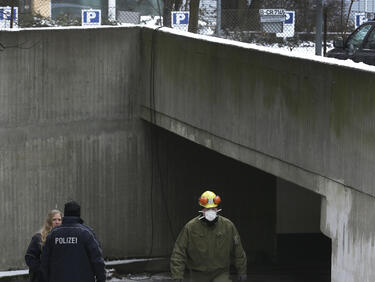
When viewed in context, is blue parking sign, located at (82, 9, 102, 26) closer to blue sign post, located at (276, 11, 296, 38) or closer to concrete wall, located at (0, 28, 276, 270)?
blue sign post, located at (276, 11, 296, 38)

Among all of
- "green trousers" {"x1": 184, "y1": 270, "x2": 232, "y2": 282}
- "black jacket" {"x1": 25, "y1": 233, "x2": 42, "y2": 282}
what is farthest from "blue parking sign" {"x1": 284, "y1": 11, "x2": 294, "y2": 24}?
"black jacket" {"x1": 25, "y1": 233, "x2": 42, "y2": 282}

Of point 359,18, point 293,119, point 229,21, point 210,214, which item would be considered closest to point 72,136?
point 293,119

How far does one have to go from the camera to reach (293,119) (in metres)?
11.9

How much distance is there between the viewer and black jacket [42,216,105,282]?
28.6 ft

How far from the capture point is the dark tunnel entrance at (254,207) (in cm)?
1828

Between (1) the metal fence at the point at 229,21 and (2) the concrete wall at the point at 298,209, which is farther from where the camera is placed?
(1) the metal fence at the point at 229,21

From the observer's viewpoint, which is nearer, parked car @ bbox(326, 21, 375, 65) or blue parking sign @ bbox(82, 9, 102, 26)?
parked car @ bbox(326, 21, 375, 65)

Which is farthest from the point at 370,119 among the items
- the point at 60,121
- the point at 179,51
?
the point at 60,121

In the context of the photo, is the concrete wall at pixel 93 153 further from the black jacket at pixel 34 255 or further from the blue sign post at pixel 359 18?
the blue sign post at pixel 359 18

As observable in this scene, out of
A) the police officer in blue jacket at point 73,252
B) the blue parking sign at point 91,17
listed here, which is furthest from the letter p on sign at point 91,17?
the police officer in blue jacket at point 73,252

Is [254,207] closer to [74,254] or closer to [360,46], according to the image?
[360,46]

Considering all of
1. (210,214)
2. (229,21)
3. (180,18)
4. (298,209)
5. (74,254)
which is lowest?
(298,209)

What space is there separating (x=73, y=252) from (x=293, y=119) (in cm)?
415

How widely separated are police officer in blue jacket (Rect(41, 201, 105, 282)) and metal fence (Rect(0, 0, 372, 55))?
15.9 meters
